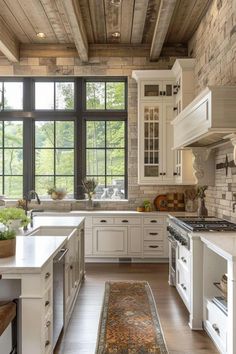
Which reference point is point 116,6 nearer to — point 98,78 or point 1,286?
point 98,78

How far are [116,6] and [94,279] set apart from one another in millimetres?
3804

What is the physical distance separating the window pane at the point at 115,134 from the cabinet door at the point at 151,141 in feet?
2.13

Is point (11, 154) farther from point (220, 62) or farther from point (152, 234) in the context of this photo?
point (220, 62)

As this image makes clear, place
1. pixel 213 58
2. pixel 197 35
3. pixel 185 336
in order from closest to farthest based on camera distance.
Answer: pixel 185 336
pixel 213 58
pixel 197 35

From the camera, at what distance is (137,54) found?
6.23 metres

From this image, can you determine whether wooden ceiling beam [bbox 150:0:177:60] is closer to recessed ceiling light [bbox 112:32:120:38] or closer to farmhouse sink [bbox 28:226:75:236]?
recessed ceiling light [bbox 112:32:120:38]

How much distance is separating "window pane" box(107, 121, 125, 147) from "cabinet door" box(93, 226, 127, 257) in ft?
5.37

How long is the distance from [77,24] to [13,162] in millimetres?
2883

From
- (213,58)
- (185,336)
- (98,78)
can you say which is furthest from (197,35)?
(185,336)

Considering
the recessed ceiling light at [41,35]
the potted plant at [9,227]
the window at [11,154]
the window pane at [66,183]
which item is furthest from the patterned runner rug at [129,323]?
the recessed ceiling light at [41,35]

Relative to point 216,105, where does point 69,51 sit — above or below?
above

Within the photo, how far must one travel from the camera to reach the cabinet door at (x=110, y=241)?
5.81 meters

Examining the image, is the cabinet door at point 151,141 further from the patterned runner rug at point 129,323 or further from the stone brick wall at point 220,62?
the patterned runner rug at point 129,323

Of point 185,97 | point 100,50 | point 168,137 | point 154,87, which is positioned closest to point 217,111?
point 185,97
